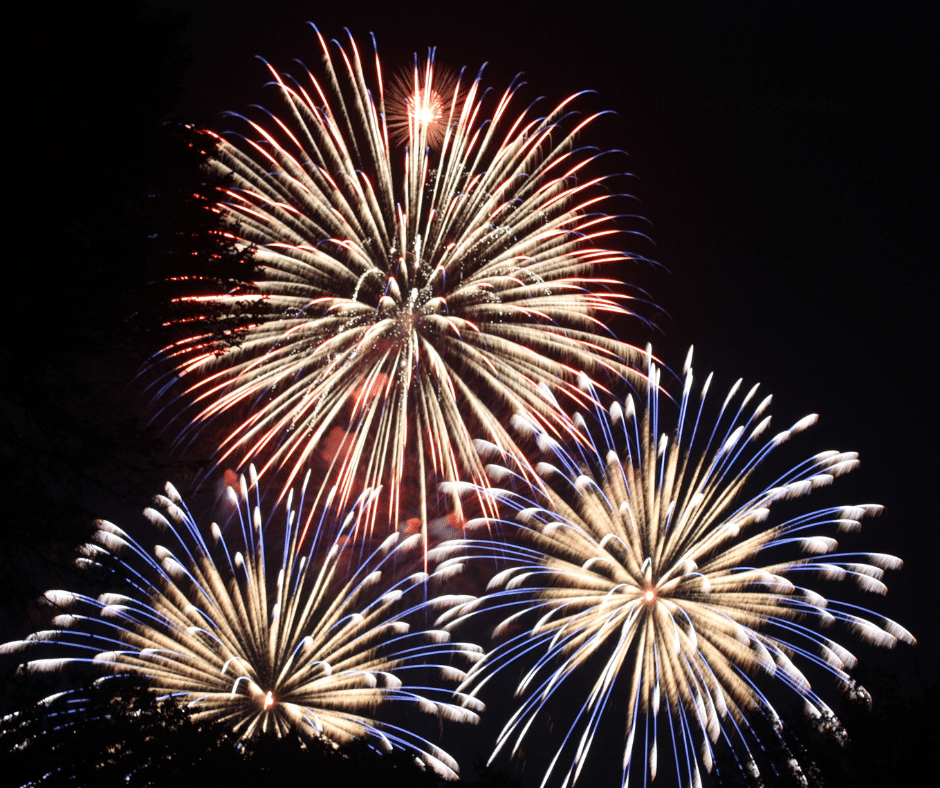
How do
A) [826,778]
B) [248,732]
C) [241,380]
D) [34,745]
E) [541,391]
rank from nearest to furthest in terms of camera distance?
1. [34,745]
2. [826,778]
3. [241,380]
4. [541,391]
5. [248,732]

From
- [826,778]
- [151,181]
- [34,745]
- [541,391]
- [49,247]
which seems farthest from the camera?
[541,391]

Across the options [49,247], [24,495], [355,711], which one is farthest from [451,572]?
[49,247]

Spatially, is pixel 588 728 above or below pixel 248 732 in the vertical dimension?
above

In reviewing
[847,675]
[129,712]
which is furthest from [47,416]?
[847,675]

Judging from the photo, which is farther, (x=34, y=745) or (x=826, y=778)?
(x=826, y=778)

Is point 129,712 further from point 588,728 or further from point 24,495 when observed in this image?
point 588,728

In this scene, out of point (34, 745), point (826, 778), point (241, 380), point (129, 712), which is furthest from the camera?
point (241, 380)

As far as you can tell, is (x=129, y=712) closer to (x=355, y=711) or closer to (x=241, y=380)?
(x=241, y=380)

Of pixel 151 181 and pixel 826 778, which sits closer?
pixel 151 181

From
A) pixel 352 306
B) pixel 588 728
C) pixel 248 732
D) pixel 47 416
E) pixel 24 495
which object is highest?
pixel 352 306

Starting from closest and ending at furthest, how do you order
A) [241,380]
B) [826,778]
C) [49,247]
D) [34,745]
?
[49,247] < [34,745] < [826,778] < [241,380]
